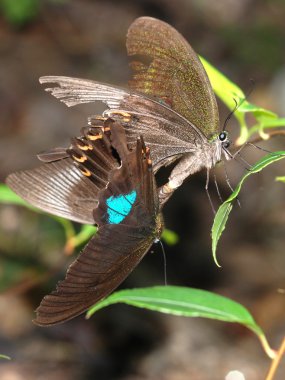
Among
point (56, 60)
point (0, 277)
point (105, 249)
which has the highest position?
point (56, 60)

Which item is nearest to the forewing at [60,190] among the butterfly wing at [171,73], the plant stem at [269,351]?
the butterfly wing at [171,73]

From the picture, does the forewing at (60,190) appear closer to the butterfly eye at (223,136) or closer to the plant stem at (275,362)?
the butterfly eye at (223,136)

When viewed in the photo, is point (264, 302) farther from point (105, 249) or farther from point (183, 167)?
point (105, 249)

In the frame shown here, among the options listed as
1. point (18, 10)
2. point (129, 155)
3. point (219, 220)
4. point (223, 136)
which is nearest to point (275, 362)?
point (219, 220)

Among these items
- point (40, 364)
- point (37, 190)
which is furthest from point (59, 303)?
point (40, 364)

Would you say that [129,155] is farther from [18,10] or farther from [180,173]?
[18,10]

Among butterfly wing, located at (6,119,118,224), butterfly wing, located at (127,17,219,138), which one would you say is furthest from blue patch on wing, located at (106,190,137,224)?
butterfly wing, located at (127,17,219,138)

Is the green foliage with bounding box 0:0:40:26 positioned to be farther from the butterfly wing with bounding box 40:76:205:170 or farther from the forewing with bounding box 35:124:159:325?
the forewing with bounding box 35:124:159:325
